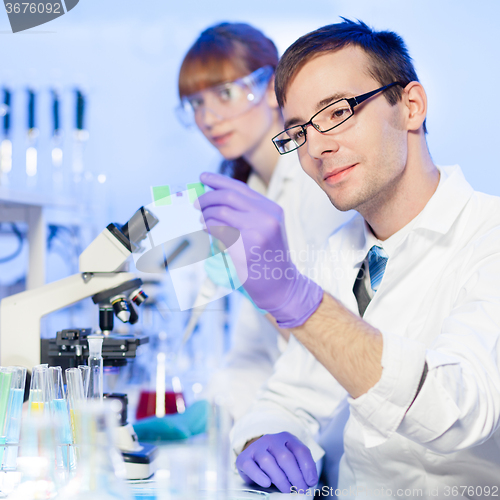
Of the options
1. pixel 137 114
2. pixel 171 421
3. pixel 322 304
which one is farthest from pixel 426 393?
pixel 137 114

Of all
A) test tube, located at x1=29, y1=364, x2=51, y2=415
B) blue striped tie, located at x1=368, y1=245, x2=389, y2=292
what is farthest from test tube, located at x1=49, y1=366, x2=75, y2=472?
blue striped tie, located at x1=368, y1=245, x2=389, y2=292

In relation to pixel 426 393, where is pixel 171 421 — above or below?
below

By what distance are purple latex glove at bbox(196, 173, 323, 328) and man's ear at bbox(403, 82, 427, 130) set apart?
0.53 metres

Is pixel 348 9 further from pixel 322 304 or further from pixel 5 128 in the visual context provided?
pixel 5 128

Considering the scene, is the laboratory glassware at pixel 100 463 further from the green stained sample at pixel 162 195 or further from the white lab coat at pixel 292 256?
the white lab coat at pixel 292 256

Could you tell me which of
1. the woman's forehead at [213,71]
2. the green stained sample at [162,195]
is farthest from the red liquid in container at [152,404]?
the woman's forehead at [213,71]

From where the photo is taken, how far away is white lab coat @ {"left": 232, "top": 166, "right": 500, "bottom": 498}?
2.59 ft

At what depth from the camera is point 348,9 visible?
190 cm

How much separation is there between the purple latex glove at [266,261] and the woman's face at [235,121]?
3.32 ft

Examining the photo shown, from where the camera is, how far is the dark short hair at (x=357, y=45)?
114 cm

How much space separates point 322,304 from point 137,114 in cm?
206

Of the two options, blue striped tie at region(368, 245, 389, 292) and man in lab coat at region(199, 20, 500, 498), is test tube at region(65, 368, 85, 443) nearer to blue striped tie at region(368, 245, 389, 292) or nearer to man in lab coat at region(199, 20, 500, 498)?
man in lab coat at region(199, 20, 500, 498)

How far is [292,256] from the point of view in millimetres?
1724

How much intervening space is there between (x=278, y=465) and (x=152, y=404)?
90 centimetres
